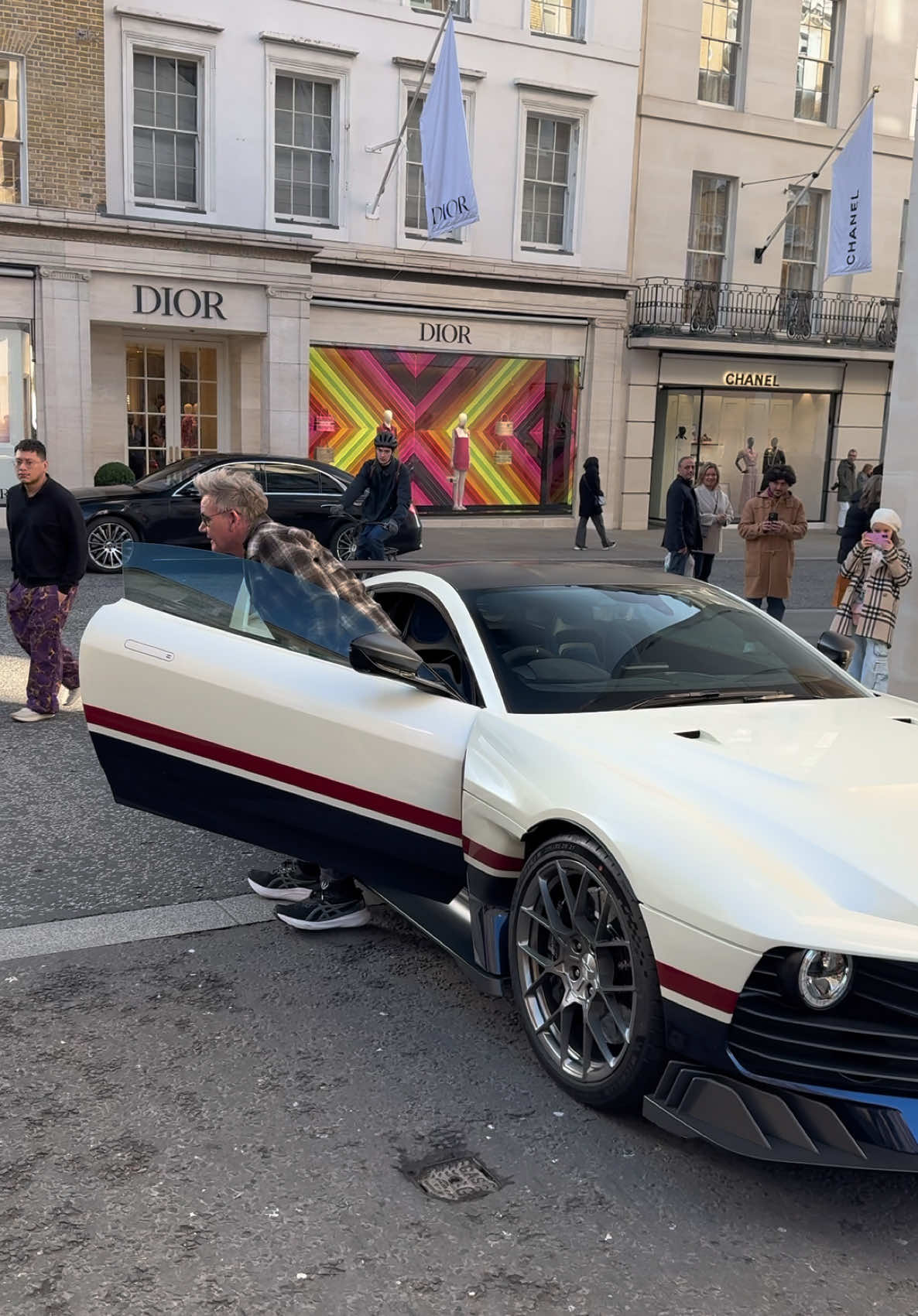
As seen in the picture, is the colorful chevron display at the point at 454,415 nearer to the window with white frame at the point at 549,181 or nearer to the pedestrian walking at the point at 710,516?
the window with white frame at the point at 549,181

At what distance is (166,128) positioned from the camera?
798 inches

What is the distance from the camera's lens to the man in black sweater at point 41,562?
25.5 ft

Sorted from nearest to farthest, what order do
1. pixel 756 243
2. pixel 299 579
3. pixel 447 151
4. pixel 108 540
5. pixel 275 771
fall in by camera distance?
pixel 275 771, pixel 299 579, pixel 108 540, pixel 447 151, pixel 756 243

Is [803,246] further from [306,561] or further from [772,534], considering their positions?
[306,561]

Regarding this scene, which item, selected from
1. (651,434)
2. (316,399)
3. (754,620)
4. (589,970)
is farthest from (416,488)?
(589,970)

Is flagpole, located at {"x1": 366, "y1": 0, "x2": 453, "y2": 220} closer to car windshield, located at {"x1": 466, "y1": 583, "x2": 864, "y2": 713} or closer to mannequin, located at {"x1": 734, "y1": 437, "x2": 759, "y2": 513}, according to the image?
mannequin, located at {"x1": 734, "y1": 437, "x2": 759, "y2": 513}

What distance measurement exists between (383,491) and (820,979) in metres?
11.1

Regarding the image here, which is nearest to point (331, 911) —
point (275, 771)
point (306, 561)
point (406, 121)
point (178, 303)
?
point (275, 771)

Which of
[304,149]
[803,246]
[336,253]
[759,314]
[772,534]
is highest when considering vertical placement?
[304,149]

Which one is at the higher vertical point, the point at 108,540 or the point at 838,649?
the point at 838,649

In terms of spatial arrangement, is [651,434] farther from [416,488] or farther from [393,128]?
[393,128]

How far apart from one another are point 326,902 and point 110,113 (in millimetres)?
18368

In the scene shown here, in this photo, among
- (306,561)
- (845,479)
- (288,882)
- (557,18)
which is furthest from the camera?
(845,479)

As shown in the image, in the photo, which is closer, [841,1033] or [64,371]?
[841,1033]
